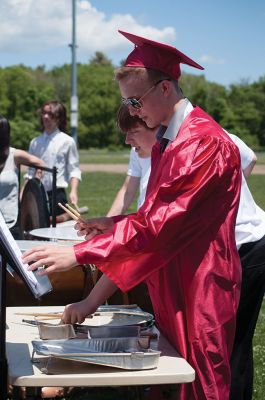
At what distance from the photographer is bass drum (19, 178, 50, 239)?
22.0 feet

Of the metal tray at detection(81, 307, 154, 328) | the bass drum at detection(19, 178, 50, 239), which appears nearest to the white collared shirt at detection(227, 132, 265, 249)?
the metal tray at detection(81, 307, 154, 328)

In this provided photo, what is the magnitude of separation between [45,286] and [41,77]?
245ft

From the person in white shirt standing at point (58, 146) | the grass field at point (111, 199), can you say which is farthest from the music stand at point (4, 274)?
the person in white shirt standing at point (58, 146)

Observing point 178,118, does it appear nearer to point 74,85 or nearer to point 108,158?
point 74,85

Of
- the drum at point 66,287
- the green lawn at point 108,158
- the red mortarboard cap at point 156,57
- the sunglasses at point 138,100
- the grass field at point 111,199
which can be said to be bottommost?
the green lawn at point 108,158

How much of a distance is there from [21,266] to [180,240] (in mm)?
507

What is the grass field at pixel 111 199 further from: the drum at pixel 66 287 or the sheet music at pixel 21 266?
the sheet music at pixel 21 266

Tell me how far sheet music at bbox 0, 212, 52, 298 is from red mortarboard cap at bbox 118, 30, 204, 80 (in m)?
0.70

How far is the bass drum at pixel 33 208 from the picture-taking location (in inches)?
263

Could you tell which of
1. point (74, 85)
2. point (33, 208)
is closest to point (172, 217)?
point (33, 208)

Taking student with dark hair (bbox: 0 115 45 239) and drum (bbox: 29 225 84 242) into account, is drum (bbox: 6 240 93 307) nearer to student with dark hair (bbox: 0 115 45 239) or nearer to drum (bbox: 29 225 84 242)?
drum (bbox: 29 225 84 242)

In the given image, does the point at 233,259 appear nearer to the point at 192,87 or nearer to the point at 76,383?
the point at 76,383

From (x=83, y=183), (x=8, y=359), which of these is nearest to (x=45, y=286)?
(x=8, y=359)

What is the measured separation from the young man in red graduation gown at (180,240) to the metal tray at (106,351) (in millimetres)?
177
